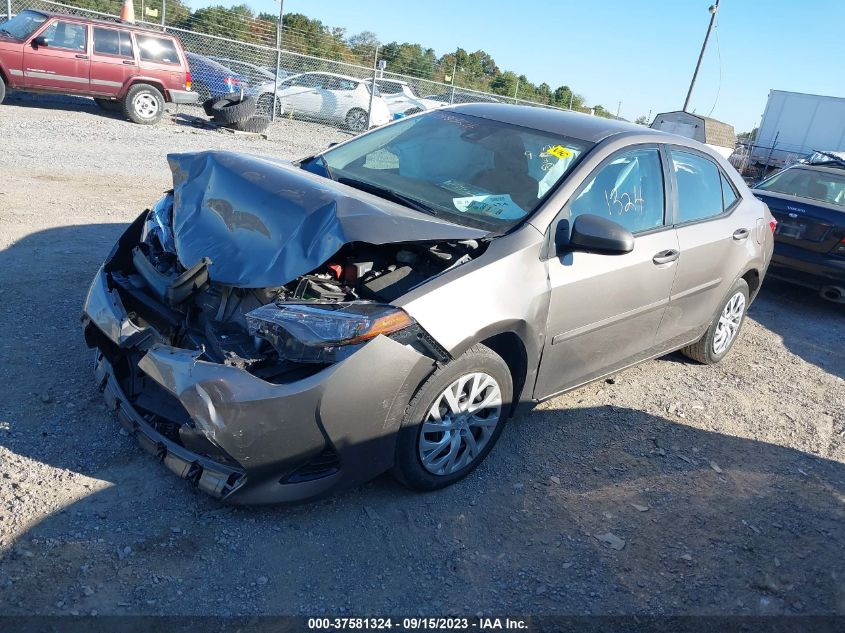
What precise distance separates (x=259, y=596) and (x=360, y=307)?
120 centimetres

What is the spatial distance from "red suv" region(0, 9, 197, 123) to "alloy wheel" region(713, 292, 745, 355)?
1202cm

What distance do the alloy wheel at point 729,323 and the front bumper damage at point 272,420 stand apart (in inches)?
131

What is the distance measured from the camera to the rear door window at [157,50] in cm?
1359

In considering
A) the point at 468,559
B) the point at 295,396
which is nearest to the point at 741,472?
the point at 468,559

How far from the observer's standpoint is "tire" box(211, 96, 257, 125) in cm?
1398

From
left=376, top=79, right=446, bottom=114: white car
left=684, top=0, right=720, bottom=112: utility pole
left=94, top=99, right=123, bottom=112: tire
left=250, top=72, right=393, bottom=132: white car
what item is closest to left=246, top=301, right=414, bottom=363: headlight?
left=94, top=99, right=123, bottom=112: tire

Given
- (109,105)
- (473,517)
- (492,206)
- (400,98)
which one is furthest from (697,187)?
(400,98)

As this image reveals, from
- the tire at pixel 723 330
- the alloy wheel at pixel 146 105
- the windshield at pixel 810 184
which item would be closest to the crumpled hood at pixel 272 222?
the tire at pixel 723 330

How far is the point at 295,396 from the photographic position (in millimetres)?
2713

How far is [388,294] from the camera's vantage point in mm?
3090

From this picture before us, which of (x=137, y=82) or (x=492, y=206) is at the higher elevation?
(x=492, y=206)

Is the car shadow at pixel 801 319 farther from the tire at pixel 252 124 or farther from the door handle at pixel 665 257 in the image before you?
the tire at pixel 252 124

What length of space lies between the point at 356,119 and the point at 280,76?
2.36 metres

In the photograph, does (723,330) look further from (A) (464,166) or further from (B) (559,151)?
(A) (464,166)
